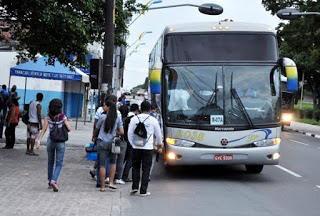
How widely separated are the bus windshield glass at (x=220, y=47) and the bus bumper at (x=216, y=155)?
2.01m

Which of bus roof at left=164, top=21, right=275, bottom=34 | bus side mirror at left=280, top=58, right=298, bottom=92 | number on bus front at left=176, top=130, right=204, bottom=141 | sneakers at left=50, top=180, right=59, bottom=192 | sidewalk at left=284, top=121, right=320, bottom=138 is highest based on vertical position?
bus roof at left=164, top=21, right=275, bottom=34

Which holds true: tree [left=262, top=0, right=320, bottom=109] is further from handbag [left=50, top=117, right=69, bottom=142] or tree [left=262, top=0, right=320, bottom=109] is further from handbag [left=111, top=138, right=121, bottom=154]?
handbag [left=50, top=117, right=69, bottom=142]

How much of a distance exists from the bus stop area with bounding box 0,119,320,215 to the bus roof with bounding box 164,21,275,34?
150 inches

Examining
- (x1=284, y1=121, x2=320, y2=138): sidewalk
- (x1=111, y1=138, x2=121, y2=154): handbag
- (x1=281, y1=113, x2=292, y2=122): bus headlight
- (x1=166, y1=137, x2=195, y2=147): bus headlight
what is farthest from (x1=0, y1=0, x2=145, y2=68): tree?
(x1=281, y1=113, x2=292, y2=122): bus headlight

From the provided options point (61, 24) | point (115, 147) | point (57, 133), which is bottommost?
point (115, 147)

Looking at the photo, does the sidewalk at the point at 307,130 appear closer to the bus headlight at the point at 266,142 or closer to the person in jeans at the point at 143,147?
the bus headlight at the point at 266,142

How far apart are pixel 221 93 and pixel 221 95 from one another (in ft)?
0.14

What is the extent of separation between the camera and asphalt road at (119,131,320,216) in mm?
9219

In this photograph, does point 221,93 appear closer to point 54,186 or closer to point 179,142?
point 179,142

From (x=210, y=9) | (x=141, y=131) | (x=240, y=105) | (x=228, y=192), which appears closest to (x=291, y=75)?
(x=240, y=105)

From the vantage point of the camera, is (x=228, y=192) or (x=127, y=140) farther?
(x=127, y=140)

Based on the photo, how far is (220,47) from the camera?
1334 centimetres

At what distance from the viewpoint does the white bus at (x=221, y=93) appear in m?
12.6

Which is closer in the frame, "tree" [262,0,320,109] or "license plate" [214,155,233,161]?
"license plate" [214,155,233,161]
